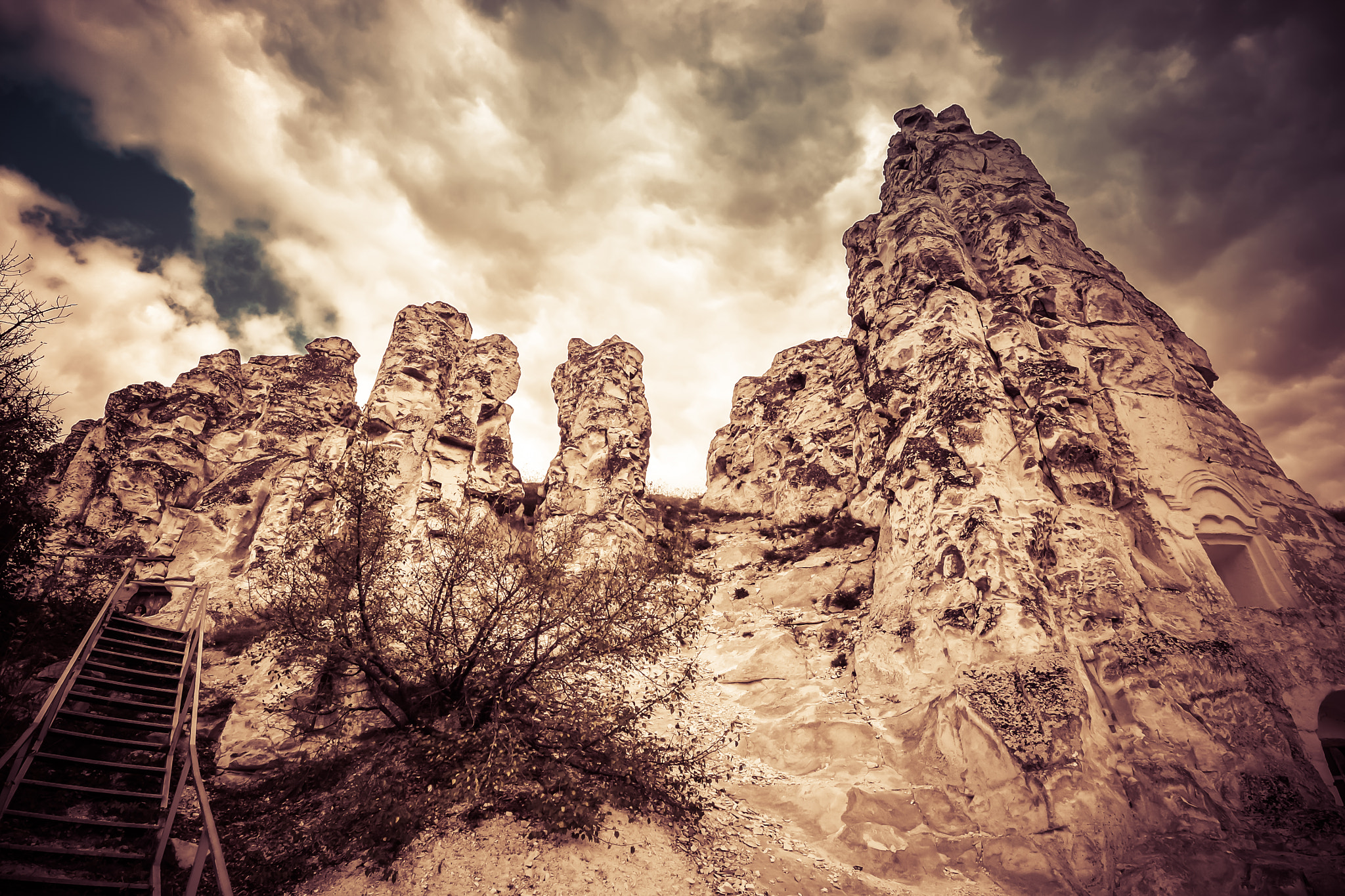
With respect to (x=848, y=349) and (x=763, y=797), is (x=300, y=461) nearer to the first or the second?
(x=763, y=797)

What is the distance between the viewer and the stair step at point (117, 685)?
321 inches

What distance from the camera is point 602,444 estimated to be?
27391mm

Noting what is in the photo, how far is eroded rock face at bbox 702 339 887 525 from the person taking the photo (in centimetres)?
2389

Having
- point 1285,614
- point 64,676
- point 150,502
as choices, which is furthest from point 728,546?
point 150,502

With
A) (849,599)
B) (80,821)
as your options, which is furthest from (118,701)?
(849,599)

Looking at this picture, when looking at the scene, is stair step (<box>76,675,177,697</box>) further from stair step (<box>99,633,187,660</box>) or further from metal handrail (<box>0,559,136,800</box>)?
stair step (<box>99,633,187,660</box>)

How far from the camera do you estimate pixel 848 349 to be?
28375 millimetres

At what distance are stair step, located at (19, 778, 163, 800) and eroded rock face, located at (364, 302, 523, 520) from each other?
57.7ft

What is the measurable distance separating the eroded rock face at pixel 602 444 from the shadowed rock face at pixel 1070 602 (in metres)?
12.4

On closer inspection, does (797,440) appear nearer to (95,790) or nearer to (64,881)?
(95,790)

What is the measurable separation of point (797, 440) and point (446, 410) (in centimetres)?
1985

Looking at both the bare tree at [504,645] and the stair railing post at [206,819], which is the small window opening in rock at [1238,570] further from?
the stair railing post at [206,819]

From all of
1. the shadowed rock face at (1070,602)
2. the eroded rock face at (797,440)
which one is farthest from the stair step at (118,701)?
the eroded rock face at (797,440)

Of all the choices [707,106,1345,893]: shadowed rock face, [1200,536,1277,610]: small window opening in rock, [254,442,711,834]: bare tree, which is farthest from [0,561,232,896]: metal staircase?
[1200,536,1277,610]: small window opening in rock
